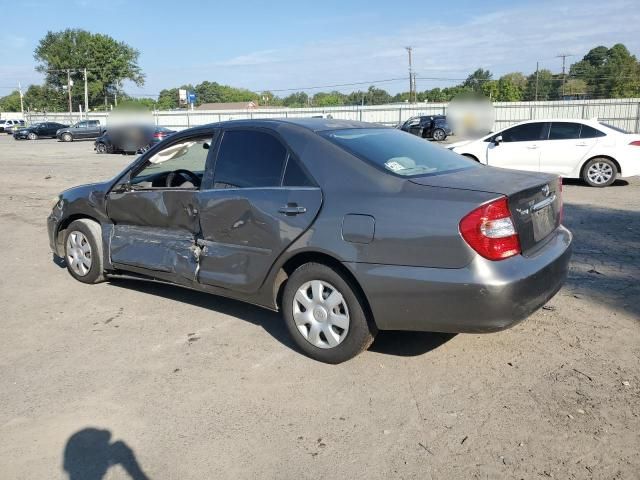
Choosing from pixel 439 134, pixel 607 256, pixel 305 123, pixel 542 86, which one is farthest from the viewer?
pixel 542 86

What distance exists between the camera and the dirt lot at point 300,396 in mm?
2904

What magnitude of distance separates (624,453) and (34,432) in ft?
10.5

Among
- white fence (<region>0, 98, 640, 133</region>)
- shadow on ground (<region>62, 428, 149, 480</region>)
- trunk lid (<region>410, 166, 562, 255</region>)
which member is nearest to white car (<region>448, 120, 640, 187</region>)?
trunk lid (<region>410, 166, 562, 255</region>)

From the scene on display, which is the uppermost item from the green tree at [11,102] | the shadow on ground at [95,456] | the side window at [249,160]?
the green tree at [11,102]

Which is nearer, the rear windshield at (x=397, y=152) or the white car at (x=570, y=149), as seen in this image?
the rear windshield at (x=397, y=152)

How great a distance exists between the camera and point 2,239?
855 centimetres

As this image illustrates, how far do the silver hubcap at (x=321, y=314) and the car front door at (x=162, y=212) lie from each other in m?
1.16

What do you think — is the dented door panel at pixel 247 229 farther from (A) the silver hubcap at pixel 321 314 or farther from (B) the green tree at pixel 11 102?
(B) the green tree at pixel 11 102

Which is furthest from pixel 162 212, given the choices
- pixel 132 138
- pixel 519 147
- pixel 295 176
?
pixel 132 138

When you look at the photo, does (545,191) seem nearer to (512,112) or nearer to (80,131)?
(512,112)

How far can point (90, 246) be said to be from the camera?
573 cm

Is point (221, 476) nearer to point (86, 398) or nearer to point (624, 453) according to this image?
point (86, 398)

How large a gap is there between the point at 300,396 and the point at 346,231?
1086mm

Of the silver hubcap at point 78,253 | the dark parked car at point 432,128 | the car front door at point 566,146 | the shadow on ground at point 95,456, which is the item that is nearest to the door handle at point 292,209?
the shadow on ground at point 95,456
